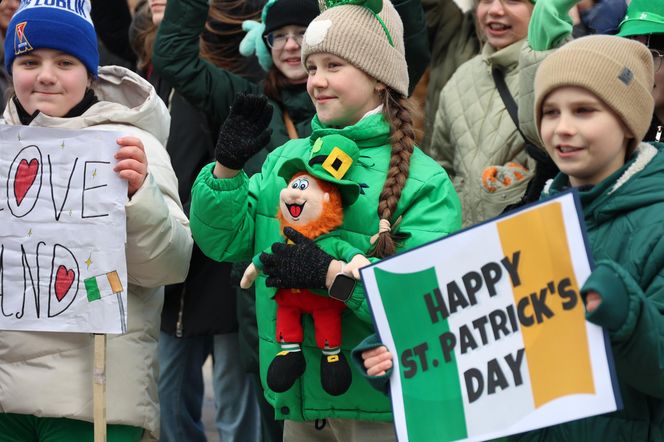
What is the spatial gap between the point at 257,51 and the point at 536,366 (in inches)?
108

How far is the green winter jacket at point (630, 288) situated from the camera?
104 inches

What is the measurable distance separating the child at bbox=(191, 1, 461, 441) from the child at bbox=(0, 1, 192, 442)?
11.3 inches

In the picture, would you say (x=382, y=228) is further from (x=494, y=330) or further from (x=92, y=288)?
(x=92, y=288)

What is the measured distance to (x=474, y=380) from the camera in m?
2.94

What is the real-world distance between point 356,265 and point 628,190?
858 mm

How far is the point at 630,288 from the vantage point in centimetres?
264

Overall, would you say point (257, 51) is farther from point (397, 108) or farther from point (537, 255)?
point (537, 255)

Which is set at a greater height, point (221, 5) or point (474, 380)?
point (221, 5)

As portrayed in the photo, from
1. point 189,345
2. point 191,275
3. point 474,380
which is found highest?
point 474,380

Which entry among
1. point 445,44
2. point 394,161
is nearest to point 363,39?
point 394,161

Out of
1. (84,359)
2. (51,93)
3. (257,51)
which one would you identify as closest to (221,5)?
(257,51)

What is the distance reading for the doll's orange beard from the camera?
3547 mm

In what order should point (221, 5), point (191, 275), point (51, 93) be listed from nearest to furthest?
point (51, 93), point (191, 275), point (221, 5)

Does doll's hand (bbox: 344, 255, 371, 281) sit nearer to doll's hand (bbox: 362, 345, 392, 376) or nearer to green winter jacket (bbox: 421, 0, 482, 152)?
doll's hand (bbox: 362, 345, 392, 376)
